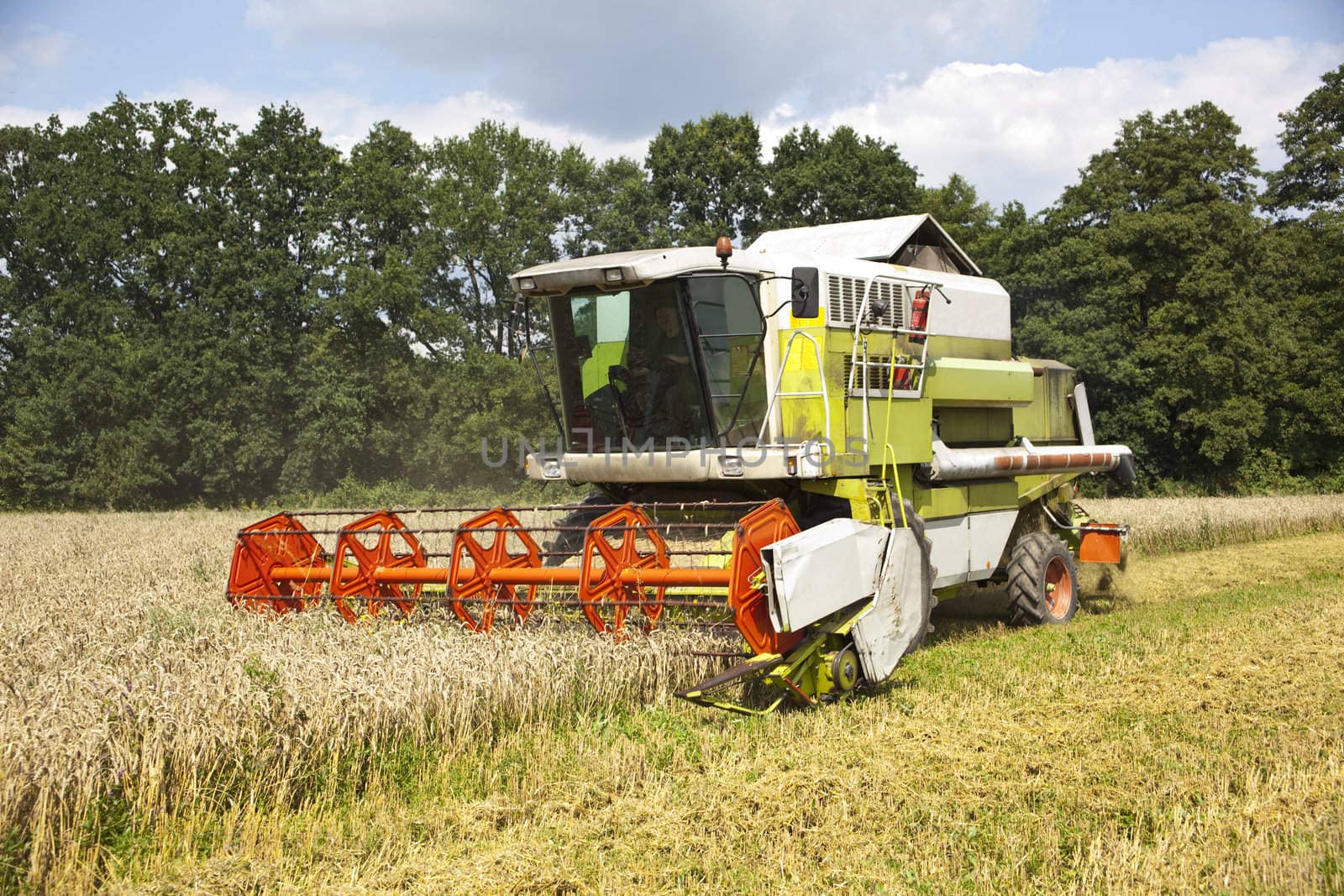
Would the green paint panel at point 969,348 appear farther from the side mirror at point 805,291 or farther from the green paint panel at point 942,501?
the side mirror at point 805,291

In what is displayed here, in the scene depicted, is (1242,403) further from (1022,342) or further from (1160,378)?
(1022,342)

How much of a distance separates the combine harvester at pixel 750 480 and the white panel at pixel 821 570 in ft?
0.05

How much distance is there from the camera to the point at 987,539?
8.20 m

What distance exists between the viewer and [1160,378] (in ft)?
88.3

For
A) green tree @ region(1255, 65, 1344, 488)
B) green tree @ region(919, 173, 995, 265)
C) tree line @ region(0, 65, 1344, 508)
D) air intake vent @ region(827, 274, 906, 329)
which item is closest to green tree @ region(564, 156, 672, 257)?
tree line @ region(0, 65, 1344, 508)

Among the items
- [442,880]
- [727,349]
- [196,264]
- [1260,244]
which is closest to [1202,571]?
[727,349]

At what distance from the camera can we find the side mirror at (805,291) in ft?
21.2

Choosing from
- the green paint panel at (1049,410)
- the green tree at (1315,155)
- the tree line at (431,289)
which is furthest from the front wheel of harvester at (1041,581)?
the green tree at (1315,155)

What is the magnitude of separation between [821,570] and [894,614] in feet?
2.60

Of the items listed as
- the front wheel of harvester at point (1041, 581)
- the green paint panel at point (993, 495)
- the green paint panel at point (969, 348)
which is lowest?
the front wheel of harvester at point (1041, 581)

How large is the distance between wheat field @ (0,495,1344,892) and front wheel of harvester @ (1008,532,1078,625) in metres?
1.71

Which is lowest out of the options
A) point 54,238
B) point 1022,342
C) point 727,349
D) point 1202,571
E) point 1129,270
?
point 1202,571

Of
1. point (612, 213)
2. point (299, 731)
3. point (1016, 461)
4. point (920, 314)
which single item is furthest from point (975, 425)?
point (612, 213)

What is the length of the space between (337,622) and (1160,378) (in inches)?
991
